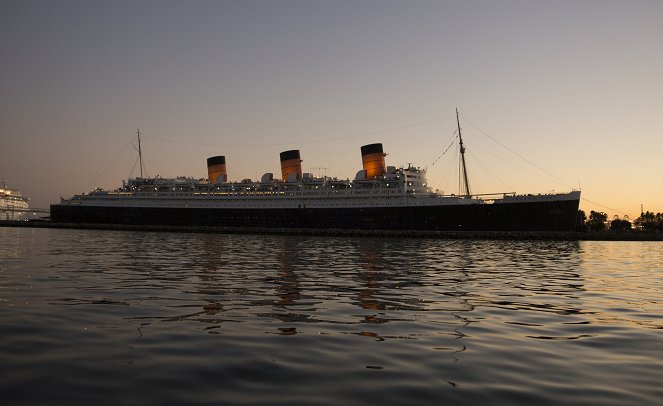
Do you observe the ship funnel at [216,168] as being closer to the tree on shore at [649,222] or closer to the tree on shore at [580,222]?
the tree on shore at [580,222]

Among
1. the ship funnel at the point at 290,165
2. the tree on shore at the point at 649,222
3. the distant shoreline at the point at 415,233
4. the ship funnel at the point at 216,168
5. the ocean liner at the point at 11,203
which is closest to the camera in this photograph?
the distant shoreline at the point at 415,233

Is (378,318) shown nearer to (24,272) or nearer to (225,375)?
(225,375)

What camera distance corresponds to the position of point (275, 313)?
10.4 meters

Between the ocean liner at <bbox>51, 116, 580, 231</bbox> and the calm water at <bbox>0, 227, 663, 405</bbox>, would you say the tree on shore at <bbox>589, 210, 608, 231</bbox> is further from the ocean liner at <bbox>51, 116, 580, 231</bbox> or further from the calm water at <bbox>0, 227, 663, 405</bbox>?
the calm water at <bbox>0, 227, 663, 405</bbox>

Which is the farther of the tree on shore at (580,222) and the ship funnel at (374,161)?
the tree on shore at (580,222)

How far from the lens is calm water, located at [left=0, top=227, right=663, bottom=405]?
5.51m

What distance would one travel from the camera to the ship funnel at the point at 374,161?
258 feet

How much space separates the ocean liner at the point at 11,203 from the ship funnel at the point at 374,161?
126 m

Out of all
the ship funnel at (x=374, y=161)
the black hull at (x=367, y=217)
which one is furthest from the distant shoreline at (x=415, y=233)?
the ship funnel at (x=374, y=161)

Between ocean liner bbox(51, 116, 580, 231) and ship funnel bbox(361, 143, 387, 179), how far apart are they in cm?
15

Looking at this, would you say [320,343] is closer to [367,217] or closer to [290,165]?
[367,217]

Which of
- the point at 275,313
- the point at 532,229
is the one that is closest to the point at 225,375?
the point at 275,313

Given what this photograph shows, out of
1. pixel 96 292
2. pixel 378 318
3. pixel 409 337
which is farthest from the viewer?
pixel 96 292

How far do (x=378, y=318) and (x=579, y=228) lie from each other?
3774 inches
